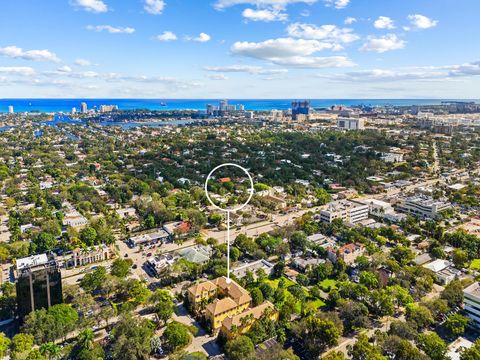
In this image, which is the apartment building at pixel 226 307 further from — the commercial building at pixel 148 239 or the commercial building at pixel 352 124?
the commercial building at pixel 352 124

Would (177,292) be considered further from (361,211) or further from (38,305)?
(361,211)

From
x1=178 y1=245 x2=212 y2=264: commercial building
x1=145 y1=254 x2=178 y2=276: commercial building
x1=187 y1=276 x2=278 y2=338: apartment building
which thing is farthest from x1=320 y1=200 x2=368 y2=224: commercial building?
x1=187 y1=276 x2=278 y2=338: apartment building

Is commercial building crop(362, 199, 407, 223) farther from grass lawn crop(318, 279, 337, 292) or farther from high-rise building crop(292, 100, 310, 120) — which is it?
high-rise building crop(292, 100, 310, 120)

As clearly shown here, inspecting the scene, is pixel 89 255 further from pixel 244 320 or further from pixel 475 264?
pixel 475 264

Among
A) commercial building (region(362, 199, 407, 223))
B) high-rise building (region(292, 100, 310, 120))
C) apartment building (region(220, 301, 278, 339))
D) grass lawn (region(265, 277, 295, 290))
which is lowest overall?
grass lawn (region(265, 277, 295, 290))

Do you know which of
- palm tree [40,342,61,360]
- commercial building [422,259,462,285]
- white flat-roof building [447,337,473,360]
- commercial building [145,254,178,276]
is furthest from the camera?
commercial building [145,254,178,276]
